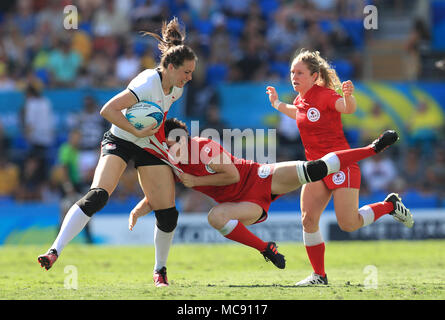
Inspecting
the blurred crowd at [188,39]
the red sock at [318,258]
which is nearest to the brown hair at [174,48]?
the red sock at [318,258]

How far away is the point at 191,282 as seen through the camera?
24.7 ft

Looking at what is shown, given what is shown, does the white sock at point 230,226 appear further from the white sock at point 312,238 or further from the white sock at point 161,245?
the white sock at point 312,238

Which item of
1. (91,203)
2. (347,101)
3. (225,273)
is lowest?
(225,273)

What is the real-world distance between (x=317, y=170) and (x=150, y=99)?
1.77m

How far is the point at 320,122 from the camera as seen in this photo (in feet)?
24.4

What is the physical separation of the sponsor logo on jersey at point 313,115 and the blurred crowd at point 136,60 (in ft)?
22.9

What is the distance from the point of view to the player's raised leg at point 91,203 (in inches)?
269

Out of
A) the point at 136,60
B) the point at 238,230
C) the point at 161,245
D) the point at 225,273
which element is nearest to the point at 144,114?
the point at 161,245

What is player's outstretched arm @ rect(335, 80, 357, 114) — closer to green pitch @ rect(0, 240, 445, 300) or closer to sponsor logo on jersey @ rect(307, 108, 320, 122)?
sponsor logo on jersey @ rect(307, 108, 320, 122)

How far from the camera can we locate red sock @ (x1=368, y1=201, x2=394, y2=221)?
763 cm

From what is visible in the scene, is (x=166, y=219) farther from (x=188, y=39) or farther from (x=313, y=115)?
(x=188, y=39)

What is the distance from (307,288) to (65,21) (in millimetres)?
11878

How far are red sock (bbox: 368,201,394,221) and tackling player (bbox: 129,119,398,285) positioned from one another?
27.4 inches

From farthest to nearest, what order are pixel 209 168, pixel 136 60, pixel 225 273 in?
pixel 136 60 < pixel 225 273 < pixel 209 168
